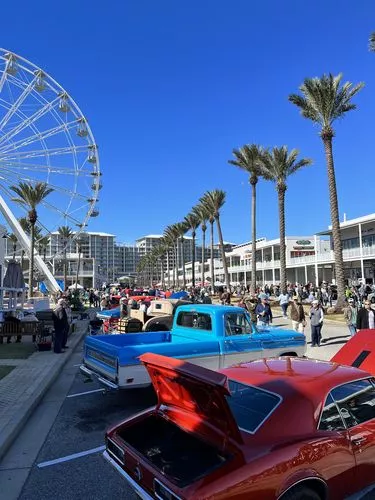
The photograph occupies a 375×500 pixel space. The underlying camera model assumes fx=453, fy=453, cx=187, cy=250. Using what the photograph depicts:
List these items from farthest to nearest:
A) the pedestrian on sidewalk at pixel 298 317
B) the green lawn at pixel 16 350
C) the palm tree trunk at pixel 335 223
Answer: the palm tree trunk at pixel 335 223 → the pedestrian on sidewalk at pixel 298 317 → the green lawn at pixel 16 350

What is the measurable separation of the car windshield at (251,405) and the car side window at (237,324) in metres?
4.25

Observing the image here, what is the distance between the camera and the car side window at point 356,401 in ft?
13.1

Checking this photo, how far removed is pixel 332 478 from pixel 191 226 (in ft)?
241

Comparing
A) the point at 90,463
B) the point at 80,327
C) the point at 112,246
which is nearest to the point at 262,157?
the point at 80,327

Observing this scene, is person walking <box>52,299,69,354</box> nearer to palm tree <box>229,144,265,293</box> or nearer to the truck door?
the truck door

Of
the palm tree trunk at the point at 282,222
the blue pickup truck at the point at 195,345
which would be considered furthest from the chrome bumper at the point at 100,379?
the palm tree trunk at the point at 282,222

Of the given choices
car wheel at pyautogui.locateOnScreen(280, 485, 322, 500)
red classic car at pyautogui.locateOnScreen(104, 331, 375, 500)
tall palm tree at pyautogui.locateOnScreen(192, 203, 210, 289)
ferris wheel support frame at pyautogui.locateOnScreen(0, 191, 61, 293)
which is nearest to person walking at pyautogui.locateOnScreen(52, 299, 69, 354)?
red classic car at pyautogui.locateOnScreen(104, 331, 375, 500)

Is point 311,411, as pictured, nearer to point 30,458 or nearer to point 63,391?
point 30,458

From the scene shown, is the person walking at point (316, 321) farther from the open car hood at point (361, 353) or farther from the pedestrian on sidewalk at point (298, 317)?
the open car hood at point (361, 353)

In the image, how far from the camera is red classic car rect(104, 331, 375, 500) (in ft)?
10.5

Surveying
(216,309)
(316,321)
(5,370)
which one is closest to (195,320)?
(216,309)

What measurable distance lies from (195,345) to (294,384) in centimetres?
395

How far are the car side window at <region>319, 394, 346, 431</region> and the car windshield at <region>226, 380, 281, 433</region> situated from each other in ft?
1.33

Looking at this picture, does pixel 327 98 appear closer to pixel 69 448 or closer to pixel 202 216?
pixel 69 448
